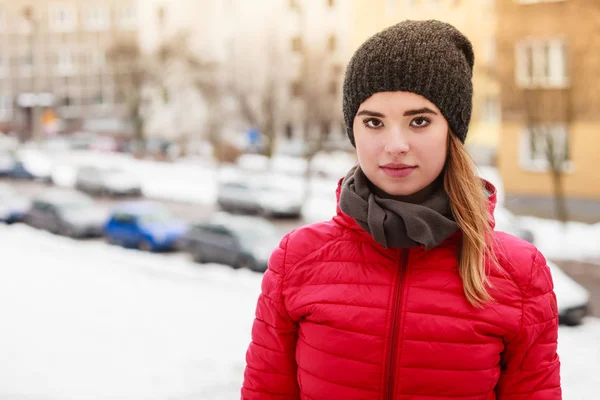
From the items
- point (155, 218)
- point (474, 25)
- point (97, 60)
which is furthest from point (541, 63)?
point (97, 60)

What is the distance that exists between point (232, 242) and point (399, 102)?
14.9 meters

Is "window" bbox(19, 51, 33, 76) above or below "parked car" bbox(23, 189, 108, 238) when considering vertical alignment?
above

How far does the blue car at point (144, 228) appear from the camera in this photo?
62.5 feet

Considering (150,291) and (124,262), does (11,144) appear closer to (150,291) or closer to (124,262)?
(124,262)

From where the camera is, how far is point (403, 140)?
1.84m

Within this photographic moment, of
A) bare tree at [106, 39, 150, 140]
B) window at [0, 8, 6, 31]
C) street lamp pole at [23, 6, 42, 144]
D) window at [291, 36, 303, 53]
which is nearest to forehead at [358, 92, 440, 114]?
window at [291, 36, 303, 53]

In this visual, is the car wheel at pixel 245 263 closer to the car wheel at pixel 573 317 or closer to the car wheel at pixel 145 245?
the car wheel at pixel 145 245

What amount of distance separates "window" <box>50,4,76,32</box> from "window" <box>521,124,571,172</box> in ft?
139

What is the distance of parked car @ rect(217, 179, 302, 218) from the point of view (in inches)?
958

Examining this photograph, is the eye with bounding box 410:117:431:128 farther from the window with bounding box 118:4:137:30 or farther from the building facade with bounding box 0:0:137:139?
the building facade with bounding box 0:0:137:139

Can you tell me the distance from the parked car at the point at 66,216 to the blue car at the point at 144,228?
1.18 metres

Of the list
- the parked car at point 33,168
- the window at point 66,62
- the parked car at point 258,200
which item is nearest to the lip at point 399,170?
the parked car at point 258,200

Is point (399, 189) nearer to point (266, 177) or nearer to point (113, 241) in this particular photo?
point (113, 241)

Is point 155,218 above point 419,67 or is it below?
below
